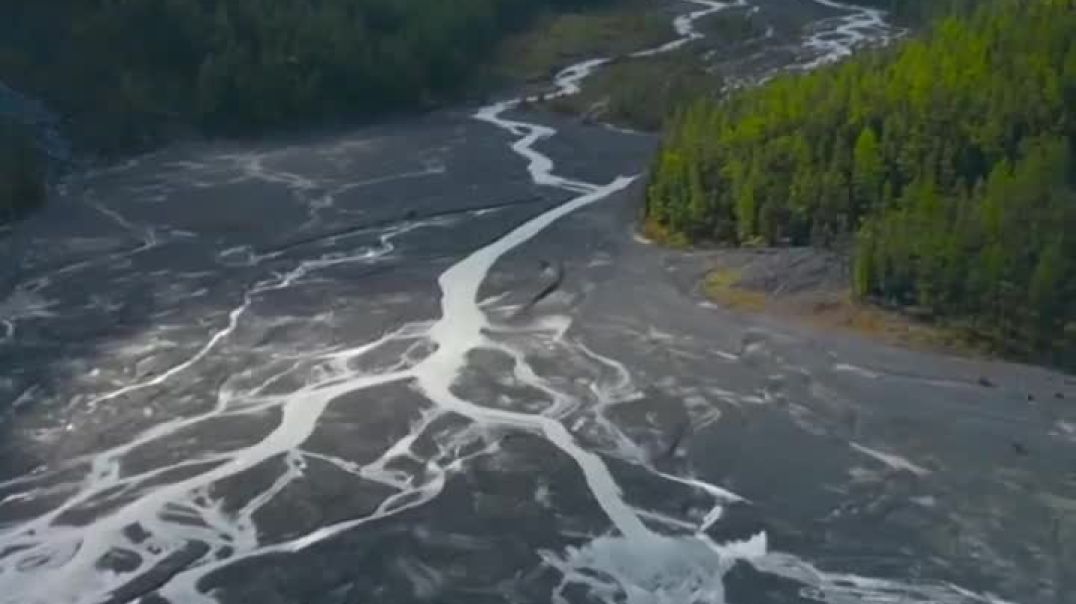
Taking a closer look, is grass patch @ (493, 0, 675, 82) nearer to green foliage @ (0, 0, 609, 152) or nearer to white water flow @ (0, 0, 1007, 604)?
green foliage @ (0, 0, 609, 152)

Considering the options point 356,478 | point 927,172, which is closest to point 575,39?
point 927,172

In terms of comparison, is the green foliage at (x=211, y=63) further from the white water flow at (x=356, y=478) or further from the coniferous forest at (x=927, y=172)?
the white water flow at (x=356, y=478)

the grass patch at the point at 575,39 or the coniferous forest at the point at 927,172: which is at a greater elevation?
the coniferous forest at the point at 927,172

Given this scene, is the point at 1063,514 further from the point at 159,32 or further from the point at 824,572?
the point at 159,32

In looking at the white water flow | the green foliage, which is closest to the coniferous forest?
the white water flow

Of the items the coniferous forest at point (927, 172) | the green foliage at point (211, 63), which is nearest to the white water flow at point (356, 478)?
the coniferous forest at point (927, 172)

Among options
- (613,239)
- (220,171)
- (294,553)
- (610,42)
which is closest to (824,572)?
(294,553)

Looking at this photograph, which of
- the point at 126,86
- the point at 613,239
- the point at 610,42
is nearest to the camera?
the point at 613,239
